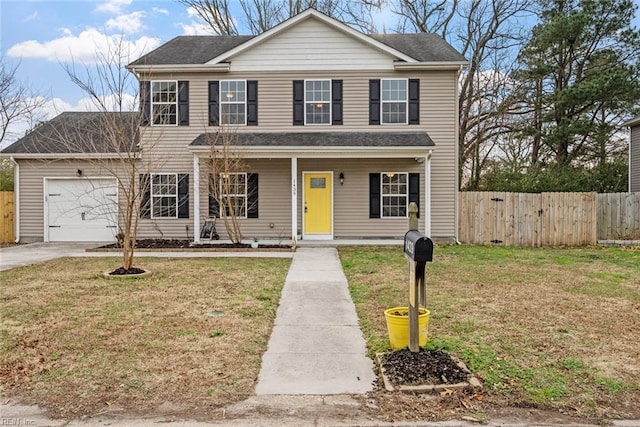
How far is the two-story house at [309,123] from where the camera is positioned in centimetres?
1402

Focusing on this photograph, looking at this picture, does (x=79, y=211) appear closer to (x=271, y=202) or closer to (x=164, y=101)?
(x=164, y=101)

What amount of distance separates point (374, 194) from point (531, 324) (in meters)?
8.97

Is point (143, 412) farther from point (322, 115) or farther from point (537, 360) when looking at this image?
point (322, 115)

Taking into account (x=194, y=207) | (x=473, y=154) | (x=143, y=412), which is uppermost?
(x=473, y=154)

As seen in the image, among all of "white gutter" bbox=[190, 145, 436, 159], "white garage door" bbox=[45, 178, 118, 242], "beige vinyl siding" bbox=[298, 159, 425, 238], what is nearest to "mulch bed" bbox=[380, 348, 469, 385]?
"white gutter" bbox=[190, 145, 436, 159]

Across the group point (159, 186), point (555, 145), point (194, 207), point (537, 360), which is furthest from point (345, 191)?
point (555, 145)

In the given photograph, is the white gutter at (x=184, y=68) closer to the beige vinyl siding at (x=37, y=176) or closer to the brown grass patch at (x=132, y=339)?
the beige vinyl siding at (x=37, y=176)

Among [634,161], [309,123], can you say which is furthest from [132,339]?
[634,161]

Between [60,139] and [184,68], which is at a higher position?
[184,68]

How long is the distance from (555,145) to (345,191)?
12.9 meters

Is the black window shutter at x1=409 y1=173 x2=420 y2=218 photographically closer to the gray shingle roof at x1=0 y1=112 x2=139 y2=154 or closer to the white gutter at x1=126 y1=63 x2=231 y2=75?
the white gutter at x1=126 y1=63 x2=231 y2=75

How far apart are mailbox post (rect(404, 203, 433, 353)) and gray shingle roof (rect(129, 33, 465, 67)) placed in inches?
450

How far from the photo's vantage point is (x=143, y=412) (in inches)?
129

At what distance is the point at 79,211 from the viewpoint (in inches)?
578
